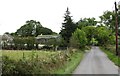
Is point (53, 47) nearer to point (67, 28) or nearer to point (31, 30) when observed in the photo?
point (67, 28)

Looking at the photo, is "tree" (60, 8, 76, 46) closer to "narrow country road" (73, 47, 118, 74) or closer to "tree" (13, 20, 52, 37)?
"tree" (13, 20, 52, 37)

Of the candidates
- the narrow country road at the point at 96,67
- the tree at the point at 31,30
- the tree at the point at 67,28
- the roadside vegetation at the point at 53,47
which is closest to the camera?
the roadside vegetation at the point at 53,47

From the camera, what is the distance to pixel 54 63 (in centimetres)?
2375

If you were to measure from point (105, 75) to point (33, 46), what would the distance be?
187 ft

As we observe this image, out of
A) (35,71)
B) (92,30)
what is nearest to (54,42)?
(92,30)

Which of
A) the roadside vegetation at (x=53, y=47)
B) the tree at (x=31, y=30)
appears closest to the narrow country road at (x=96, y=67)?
the roadside vegetation at (x=53, y=47)

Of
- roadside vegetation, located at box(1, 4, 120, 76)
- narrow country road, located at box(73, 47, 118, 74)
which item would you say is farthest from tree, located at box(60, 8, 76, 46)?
narrow country road, located at box(73, 47, 118, 74)

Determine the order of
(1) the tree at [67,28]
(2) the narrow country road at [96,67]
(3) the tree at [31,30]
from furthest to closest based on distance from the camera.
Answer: (3) the tree at [31,30] < (1) the tree at [67,28] < (2) the narrow country road at [96,67]

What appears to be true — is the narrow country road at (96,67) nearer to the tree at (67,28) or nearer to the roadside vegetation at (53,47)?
the roadside vegetation at (53,47)

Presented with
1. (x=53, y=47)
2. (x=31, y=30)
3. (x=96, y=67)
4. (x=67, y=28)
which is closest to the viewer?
(x=96, y=67)

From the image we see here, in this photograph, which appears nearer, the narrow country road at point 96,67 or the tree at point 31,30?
the narrow country road at point 96,67

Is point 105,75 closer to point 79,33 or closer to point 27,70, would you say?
point 27,70

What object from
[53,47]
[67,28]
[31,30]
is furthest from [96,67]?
[31,30]

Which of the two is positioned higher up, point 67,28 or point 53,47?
point 67,28
